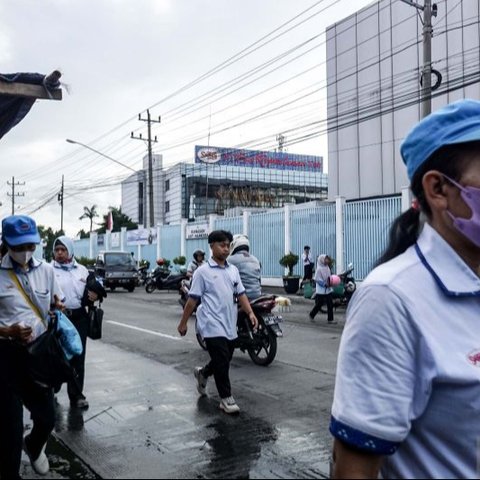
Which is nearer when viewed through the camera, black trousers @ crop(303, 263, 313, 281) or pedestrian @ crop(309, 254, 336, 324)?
pedestrian @ crop(309, 254, 336, 324)

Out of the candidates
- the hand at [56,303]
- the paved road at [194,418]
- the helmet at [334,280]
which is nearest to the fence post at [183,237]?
the helmet at [334,280]

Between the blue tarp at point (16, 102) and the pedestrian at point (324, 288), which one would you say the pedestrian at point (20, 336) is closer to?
the blue tarp at point (16, 102)

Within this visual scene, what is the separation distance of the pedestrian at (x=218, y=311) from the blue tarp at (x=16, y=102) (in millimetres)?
2620

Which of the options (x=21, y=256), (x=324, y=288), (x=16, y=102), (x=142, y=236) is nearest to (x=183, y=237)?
(x=142, y=236)

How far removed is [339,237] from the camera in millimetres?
21578

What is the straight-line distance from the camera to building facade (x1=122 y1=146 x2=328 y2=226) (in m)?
71.2

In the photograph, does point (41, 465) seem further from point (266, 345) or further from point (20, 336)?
point (266, 345)

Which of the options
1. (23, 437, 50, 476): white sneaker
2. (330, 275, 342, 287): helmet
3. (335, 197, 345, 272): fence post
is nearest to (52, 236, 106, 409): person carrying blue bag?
(23, 437, 50, 476): white sneaker

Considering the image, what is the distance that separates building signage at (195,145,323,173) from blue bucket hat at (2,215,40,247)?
58.5 metres

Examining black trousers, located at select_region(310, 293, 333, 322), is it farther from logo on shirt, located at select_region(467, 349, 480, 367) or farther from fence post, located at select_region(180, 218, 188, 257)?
fence post, located at select_region(180, 218, 188, 257)

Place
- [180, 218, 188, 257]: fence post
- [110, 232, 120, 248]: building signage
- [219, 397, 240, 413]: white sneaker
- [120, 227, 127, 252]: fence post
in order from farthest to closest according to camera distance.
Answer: [110, 232, 120, 248]: building signage
[120, 227, 127, 252]: fence post
[180, 218, 188, 257]: fence post
[219, 397, 240, 413]: white sneaker

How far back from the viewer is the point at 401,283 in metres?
1.28

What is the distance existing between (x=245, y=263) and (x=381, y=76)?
95.5 ft

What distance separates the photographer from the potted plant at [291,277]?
870 inches
